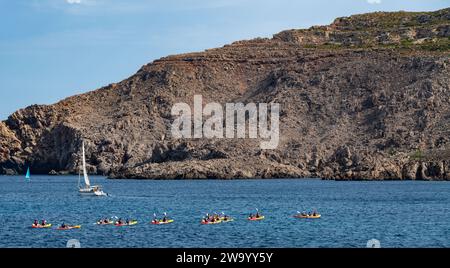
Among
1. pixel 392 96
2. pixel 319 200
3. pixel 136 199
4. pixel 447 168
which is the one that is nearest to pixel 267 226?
pixel 319 200

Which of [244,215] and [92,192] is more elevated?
[92,192]

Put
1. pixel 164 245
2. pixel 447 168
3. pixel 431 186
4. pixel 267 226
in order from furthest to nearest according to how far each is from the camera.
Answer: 1. pixel 447 168
2. pixel 431 186
3. pixel 267 226
4. pixel 164 245

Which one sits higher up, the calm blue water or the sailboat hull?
the sailboat hull

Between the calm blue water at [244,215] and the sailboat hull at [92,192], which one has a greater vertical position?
the sailboat hull at [92,192]

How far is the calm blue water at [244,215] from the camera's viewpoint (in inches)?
2499

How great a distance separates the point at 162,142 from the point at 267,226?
118m

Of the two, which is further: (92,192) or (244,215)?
(92,192)

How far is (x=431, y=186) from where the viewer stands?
5556 inches

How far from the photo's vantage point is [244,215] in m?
87.5

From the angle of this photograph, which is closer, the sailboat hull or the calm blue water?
the calm blue water

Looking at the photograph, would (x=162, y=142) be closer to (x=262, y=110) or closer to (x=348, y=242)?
(x=262, y=110)

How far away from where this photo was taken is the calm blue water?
63.5m

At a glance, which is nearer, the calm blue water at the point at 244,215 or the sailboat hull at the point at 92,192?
the calm blue water at the point at 244,215

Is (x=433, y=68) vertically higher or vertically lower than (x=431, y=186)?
higher
